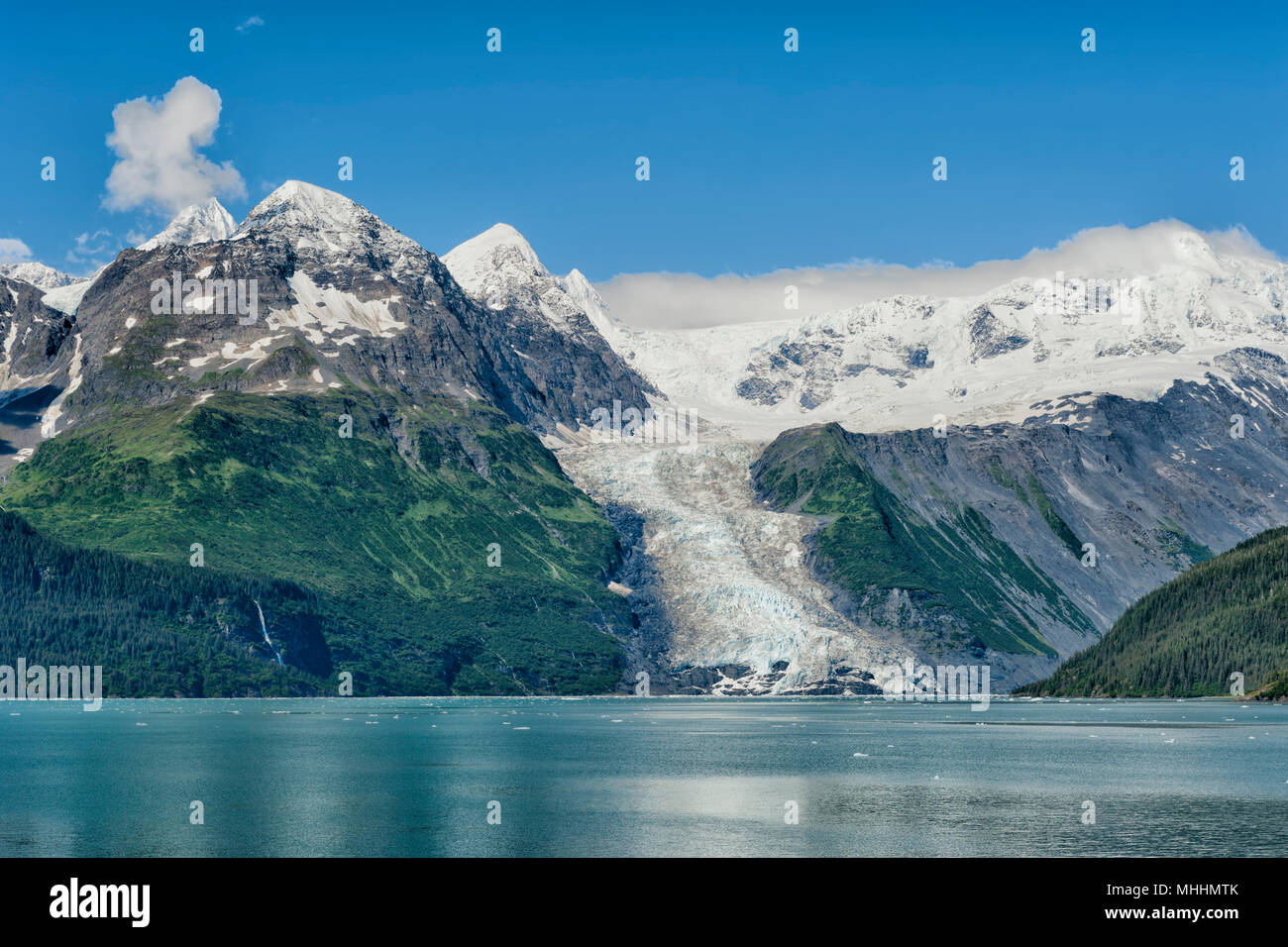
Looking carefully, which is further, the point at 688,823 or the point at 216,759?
the point at 216,759

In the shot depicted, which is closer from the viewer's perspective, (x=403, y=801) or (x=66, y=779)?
(x=403, y=801)

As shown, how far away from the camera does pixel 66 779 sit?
143250 millimetres

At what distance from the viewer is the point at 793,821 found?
4564 inches
